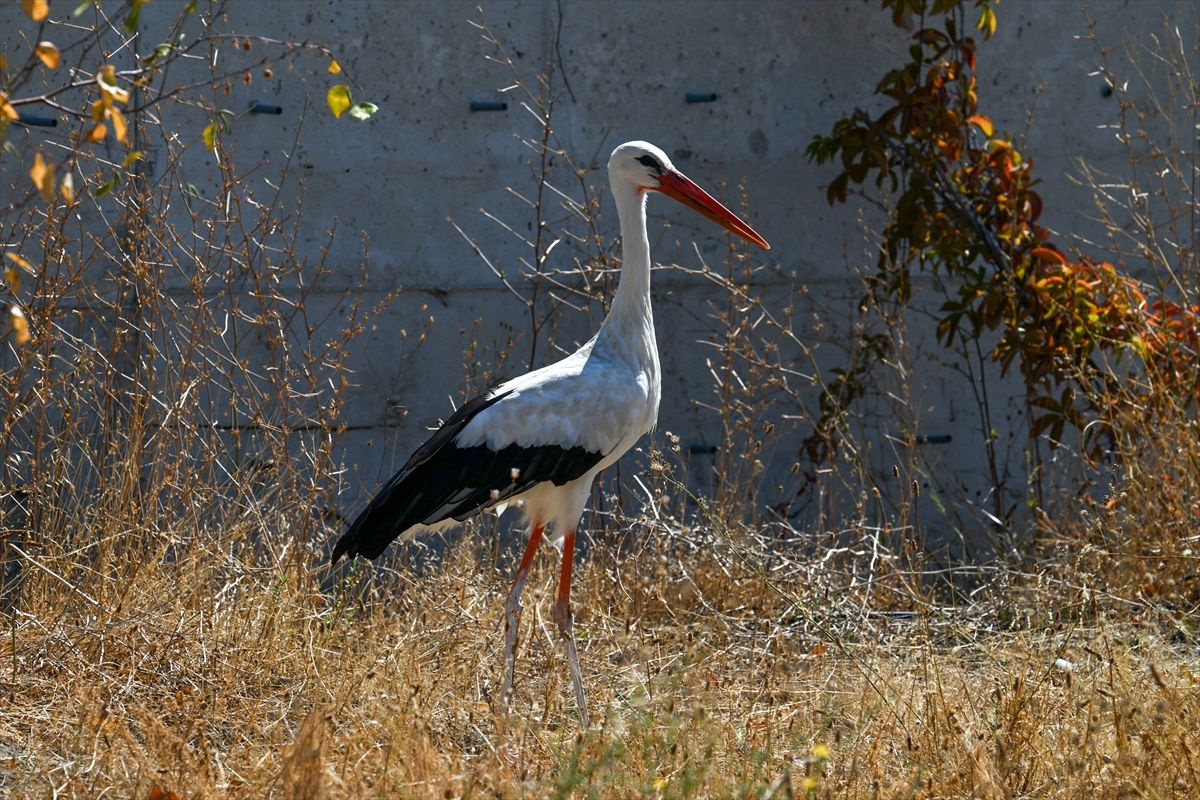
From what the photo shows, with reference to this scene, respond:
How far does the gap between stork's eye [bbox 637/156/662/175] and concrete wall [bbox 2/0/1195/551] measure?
1.63 m

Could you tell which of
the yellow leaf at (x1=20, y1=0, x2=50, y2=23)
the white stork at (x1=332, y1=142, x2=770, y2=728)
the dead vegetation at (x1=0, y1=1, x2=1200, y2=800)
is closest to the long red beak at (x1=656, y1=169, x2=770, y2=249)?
the white stork at (x1=332, y1=142, x2=770, y2=728)

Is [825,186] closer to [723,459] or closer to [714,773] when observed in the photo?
[723,459]

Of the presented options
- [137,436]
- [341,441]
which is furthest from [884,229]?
[137,436]

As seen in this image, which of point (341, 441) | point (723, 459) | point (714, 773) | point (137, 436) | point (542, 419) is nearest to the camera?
point (714, 773)

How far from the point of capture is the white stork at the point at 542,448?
418 cm

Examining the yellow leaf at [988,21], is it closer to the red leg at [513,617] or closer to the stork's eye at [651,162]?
the stork's eye at [651,162]

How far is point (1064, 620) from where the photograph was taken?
192 inches

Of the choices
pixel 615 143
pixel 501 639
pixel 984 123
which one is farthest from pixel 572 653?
pixel 984 123

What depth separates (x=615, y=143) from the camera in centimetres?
645

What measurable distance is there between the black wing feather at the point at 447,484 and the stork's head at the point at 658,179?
2.65ft

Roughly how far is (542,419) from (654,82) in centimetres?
265

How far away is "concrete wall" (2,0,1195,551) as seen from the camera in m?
6.29

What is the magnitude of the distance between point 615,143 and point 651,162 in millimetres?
1956

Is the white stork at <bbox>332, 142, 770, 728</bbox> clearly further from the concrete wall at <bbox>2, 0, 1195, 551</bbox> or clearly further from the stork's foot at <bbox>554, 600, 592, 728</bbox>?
the concrete wall at <bbox>2, 0, 1195, 551</bbox>
